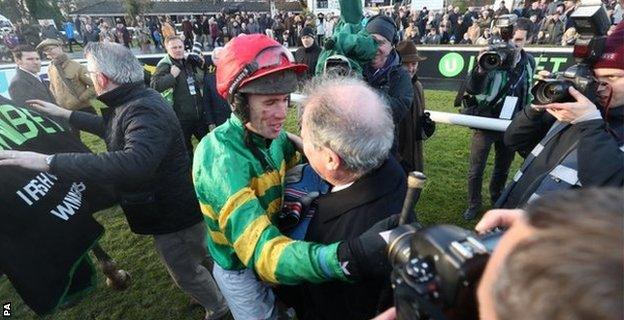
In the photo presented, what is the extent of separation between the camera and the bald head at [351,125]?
52.4 inches

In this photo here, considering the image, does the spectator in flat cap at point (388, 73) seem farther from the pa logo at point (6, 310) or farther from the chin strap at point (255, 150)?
the pa logo at point (6, 310)

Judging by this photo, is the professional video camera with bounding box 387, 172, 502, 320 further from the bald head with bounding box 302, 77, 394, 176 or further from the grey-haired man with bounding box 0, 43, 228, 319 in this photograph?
the grey-haired man with bounding box 0, 43, 228, 319

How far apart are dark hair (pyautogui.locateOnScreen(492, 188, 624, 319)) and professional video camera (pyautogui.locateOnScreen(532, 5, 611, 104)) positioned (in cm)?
161

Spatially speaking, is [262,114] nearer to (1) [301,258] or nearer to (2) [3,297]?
(1) [301,258]

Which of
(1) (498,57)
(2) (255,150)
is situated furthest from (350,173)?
(1) (498,57)

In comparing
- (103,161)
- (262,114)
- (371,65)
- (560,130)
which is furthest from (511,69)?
(103,161)

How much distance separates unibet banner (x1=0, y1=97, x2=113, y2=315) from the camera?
2.21 meters

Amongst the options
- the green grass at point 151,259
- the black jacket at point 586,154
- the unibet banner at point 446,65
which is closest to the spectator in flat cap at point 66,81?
the green grass at point 151,259

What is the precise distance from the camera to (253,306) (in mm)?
1926

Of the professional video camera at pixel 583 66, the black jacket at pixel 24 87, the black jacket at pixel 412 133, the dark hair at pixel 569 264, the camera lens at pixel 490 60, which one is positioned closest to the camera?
the dark hair at pixel 569 264

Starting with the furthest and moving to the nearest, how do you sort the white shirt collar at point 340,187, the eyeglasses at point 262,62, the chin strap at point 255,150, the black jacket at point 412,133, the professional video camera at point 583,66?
the black jacket at point 412,133 < the professional video camera at point 583,66 < the chin strap at point 255,150 < the eyeglasses at point 262,62 < the white shirt collar at point 340,187

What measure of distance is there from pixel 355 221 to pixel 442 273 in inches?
24.3

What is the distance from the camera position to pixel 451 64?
10.6m

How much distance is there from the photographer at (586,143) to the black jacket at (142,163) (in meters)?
2.25
